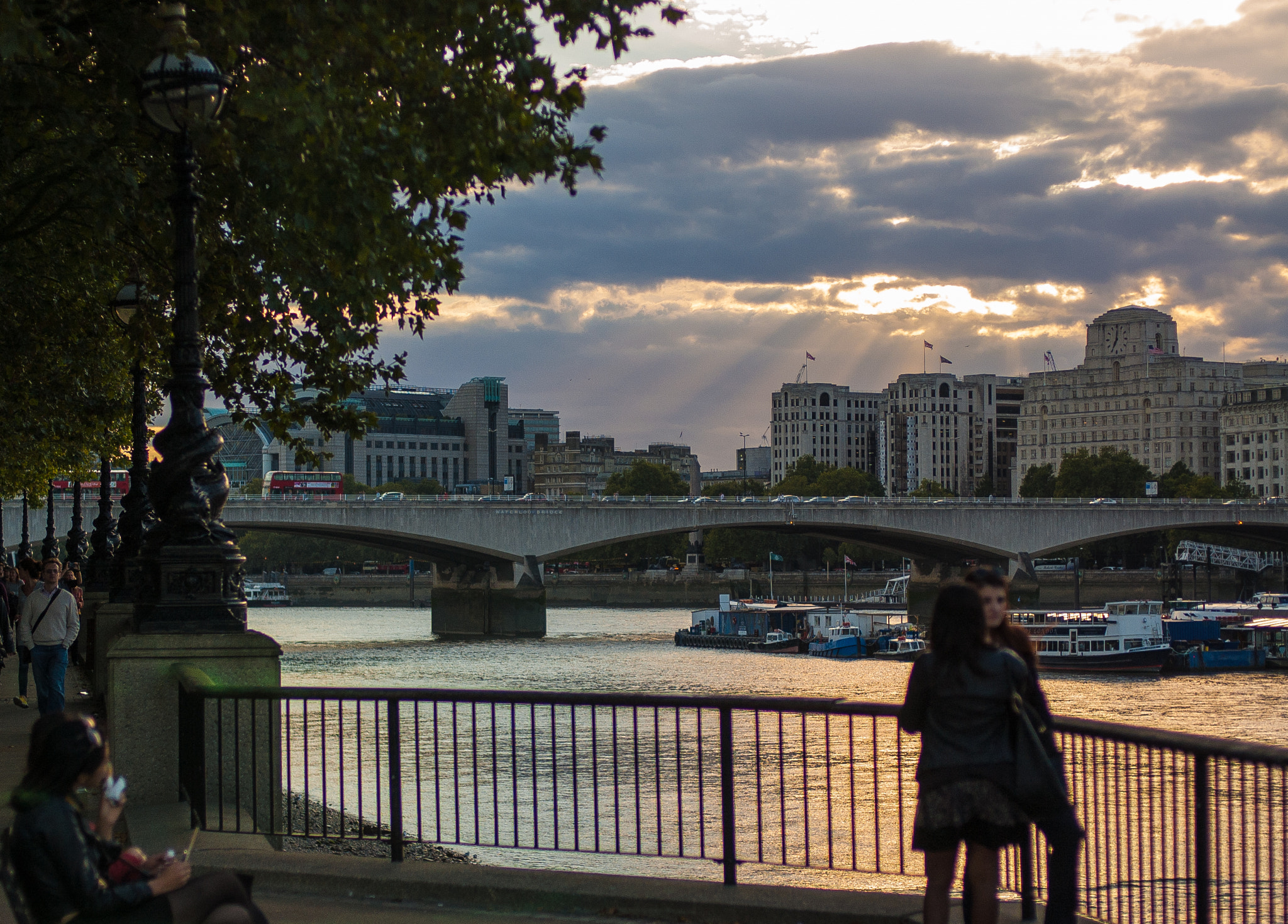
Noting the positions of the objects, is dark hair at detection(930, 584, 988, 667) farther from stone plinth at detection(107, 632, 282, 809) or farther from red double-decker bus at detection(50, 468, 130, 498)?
red double-decker bus at detection(50, 468, 130, 498)

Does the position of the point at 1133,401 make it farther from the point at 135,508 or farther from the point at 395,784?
the point at 395,784

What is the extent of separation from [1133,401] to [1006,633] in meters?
151

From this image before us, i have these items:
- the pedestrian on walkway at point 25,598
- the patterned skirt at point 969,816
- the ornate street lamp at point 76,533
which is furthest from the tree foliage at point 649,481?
the patterned skirt at point 969,816

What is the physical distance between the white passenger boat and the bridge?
60.3 feet

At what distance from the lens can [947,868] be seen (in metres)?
5.14

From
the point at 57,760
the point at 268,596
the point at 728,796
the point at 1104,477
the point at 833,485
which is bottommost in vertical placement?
the point at 268,596

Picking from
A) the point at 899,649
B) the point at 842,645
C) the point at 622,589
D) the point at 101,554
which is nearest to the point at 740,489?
the point at 622,589

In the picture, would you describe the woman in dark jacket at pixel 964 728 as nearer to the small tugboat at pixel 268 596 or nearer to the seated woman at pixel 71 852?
the seated woman at pixel 71 852

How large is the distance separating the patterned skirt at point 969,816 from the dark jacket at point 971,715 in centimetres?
4

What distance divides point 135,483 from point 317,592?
94295 millimetres

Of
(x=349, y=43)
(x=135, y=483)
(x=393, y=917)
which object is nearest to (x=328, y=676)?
(x=135, y=483)

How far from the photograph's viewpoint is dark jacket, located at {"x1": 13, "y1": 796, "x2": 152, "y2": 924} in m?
3.87

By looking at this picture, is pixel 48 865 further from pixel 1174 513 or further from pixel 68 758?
pixel 1174 513

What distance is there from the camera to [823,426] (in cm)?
19325
